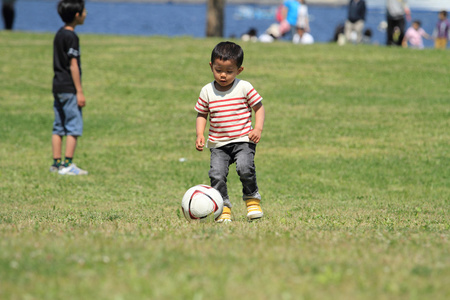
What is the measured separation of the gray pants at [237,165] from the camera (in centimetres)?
819

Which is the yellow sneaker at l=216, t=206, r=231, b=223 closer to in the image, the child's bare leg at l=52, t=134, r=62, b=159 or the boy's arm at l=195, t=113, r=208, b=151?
the boy's arm at l=195, t=113, r=208, b=151

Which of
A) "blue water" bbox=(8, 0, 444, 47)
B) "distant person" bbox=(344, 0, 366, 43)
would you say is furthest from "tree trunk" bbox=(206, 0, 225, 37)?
"blue water" bbox=(8, 0, 444, 47)

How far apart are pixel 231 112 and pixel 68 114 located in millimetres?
5408

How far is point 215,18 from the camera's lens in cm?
3086

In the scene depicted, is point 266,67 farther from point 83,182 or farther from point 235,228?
point 235,228

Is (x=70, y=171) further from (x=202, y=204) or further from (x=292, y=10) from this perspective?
(x=292, y=10)

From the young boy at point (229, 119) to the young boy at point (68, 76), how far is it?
4896 millimetres

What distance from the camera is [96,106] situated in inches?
739

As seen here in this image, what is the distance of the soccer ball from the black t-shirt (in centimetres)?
527

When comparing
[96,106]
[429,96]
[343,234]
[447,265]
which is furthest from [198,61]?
[447,265]

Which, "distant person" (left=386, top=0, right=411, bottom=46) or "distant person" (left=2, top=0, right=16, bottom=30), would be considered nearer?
"distant person" (left=386, top=0, right=411, bottom=46)

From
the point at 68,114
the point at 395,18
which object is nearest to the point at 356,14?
the point at 395,18

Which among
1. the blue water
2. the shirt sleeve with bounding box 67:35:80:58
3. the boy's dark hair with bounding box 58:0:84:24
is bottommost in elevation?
the blue water

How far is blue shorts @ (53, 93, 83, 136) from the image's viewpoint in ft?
41.4
